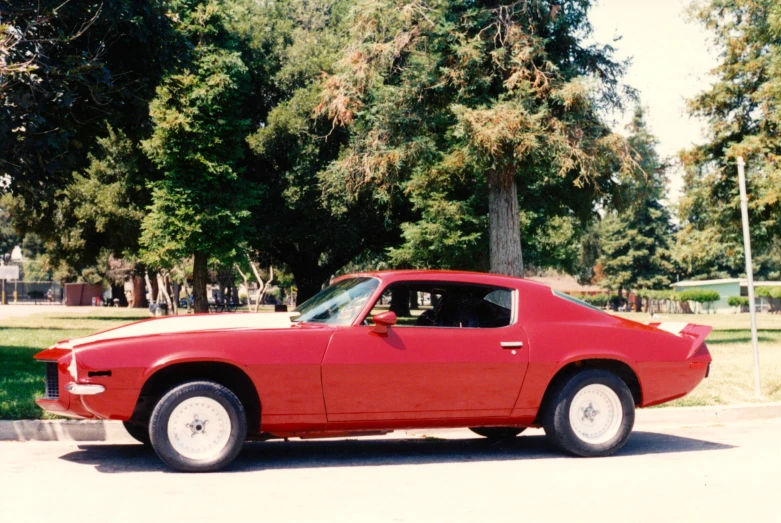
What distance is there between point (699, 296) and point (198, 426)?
3087 inches

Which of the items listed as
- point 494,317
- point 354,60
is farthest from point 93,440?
point 354,60

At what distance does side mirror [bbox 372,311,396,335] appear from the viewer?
24.1 ft

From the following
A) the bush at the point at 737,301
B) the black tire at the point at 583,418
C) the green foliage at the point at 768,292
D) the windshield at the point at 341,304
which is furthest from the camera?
the bush at the point at 737,301

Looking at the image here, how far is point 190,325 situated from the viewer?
7574mm

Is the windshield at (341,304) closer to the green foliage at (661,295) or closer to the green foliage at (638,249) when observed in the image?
the green foliage at (638,249)

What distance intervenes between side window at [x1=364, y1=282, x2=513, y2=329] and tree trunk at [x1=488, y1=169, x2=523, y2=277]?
12.8 meters

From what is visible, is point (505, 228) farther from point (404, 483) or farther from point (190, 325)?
point (404, 483)

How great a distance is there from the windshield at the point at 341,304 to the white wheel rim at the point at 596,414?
6.90 feet

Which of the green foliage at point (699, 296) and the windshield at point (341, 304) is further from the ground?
the windshield at point (341, 304)

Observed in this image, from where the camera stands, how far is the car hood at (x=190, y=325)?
730 centimetres

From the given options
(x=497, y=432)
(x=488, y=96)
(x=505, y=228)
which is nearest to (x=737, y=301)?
(x=505, y=228)

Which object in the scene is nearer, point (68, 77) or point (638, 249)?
point (68, 77)

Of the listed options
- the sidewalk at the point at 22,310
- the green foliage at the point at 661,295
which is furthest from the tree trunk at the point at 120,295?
the green foliage at the point at 661,295

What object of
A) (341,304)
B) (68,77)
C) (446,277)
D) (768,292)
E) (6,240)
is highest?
(6,240)
